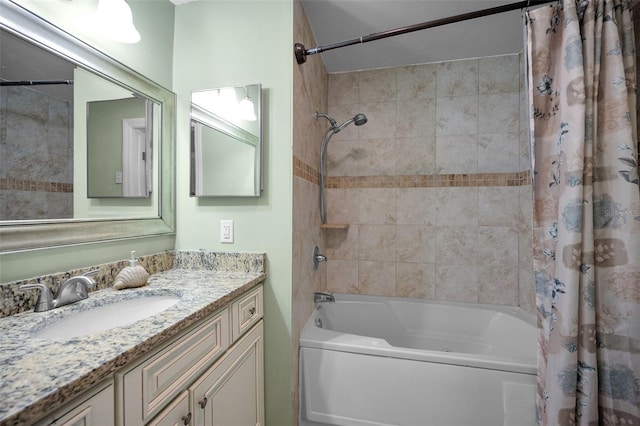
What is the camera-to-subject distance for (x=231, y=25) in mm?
1372

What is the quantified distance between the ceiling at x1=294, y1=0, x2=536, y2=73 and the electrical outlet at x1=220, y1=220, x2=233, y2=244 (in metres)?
1.10

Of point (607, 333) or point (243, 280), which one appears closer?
point (607, 333)

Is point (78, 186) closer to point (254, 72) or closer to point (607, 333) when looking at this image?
point (254, 72)

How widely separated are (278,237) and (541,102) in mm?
1259

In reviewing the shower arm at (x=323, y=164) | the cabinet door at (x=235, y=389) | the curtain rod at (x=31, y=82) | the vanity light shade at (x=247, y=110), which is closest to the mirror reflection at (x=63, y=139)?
the curtain rod at (x=31, y=82)

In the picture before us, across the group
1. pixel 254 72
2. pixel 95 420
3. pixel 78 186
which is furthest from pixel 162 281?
pixel 254 72

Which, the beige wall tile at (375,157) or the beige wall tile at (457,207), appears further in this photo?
the beige wall tile at (375,157)

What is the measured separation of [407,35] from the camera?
173 cm

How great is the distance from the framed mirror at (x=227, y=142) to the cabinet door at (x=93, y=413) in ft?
2.97

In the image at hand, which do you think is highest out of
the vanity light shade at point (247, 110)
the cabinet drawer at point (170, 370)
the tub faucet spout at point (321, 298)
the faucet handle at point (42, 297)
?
the vanity light shade at point (247, 110)

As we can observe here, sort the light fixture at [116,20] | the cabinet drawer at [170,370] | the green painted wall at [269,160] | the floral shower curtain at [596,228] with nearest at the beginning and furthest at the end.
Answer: the cabinet drawer at [170,370] → the floral shower curtain at [596,228] → the light fixture at [116,20] → the green painted wall at [269,160]

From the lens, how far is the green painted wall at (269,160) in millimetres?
1323

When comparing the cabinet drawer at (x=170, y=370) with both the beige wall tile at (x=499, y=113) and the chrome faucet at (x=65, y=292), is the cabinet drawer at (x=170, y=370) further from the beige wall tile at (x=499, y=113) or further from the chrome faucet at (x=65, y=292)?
the beige wall tile at (x=499, y=113)

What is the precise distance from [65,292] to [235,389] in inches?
27.2
